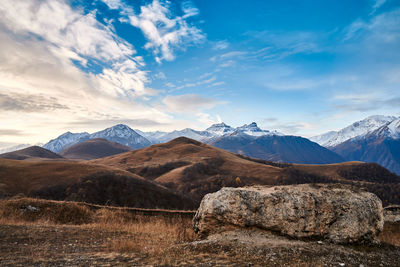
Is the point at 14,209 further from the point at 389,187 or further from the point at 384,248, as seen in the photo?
the point at 389,187

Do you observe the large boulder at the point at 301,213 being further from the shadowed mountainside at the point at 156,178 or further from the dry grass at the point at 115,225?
the shadowed mountainside at the point at 156,178

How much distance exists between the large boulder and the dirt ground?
43 cm

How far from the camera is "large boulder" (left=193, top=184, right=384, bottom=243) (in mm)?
8641

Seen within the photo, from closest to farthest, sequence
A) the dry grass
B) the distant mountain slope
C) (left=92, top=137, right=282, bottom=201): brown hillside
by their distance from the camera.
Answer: the dry grass, the distant mountain slope, (left=92, top=137, right=282, bottom=201): brown hillside

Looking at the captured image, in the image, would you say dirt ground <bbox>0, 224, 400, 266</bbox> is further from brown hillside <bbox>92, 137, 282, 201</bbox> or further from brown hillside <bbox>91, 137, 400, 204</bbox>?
brown hillside <bbox>92, 137, 282, 201</bbox>

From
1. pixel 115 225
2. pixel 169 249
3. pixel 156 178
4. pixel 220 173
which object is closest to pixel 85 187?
pixel 115 225

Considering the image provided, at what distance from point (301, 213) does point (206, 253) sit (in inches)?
159

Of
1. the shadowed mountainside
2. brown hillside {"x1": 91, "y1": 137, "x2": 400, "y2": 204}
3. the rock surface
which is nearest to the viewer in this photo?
the rock surface

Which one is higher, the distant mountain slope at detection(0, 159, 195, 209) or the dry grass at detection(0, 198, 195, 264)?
the dry grass at detection(0, 198, 195, 264)

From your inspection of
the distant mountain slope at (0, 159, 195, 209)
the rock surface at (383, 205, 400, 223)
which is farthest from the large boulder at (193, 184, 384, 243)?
the distant mountain slope at (0, 159, 195, 209)

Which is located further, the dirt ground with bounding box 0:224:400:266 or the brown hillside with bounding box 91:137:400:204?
A: the brown hillside with bounding box 91:137:400:204

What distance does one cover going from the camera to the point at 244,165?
143m

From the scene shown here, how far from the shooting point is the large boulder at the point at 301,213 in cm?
864

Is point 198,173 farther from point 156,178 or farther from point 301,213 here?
point 301,213
